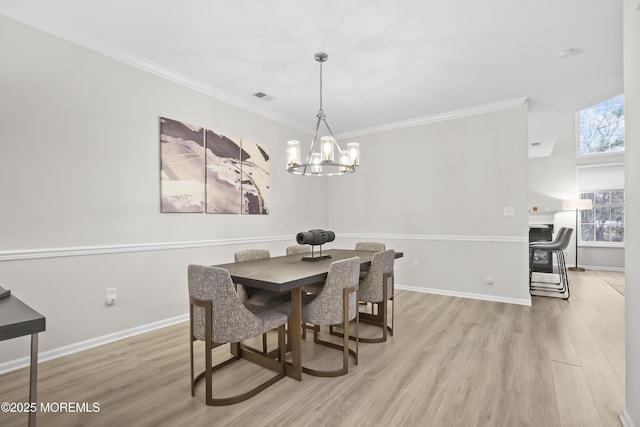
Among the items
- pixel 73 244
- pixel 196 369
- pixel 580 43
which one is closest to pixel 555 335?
pixel 580 43

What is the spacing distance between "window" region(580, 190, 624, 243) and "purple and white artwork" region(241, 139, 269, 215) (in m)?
6.78

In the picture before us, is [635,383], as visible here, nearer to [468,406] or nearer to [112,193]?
[468,406]

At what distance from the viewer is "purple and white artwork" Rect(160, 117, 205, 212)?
3.23 meters

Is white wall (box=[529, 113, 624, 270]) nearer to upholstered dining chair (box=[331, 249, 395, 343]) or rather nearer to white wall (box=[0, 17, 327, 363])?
upholstered dining chair (box=[331, 249, 395, 343])

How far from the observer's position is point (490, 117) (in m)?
4.25

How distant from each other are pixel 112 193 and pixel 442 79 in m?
3.48

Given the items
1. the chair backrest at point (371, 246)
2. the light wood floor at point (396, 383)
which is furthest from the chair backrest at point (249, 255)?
the chair backrest at point (371, 246)

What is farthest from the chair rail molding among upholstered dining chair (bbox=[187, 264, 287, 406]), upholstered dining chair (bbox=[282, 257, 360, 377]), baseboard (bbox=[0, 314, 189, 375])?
upholstered dining chair (bbox=[282, 257, 360, 377])

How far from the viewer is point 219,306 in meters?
1.84

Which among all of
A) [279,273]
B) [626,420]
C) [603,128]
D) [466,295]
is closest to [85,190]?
[279,273]

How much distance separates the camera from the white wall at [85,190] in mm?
2330

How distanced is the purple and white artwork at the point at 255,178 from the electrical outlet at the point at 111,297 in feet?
5.41

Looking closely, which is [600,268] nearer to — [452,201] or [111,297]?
[452,201]

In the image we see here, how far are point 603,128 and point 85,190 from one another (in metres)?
8.94
